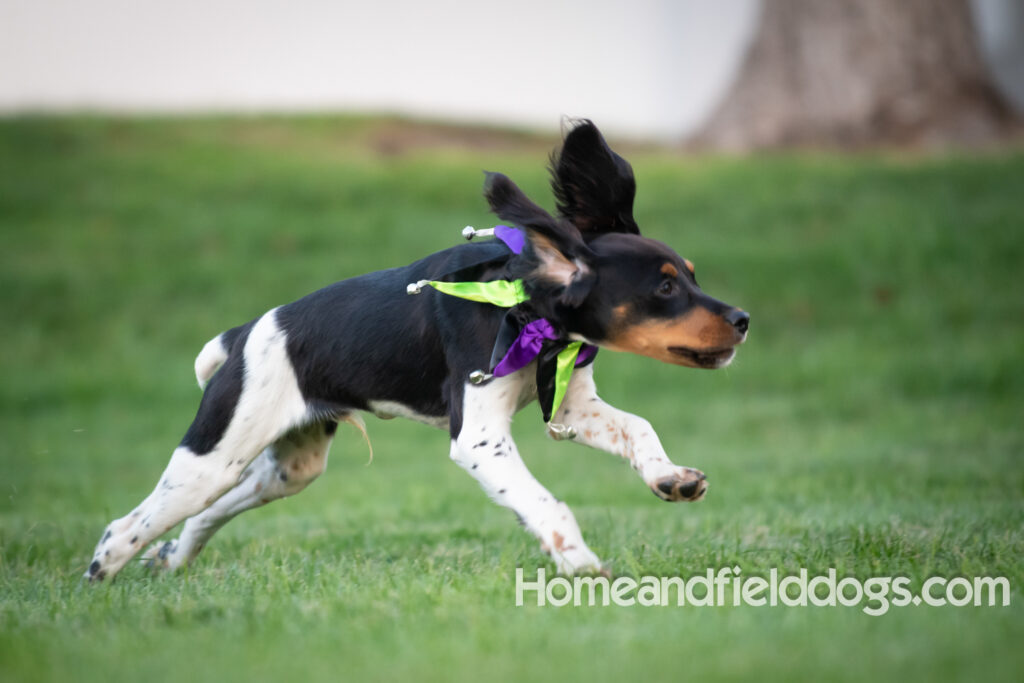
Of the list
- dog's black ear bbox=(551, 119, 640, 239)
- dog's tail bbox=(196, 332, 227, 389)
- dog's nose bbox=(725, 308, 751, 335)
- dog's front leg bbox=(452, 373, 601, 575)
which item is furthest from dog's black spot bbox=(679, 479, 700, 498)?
dog's tail bbox=(196, 332, 227, 389)

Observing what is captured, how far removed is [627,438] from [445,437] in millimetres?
8187

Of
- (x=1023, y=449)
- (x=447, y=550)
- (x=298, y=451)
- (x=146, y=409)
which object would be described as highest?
(x=298, y=451)

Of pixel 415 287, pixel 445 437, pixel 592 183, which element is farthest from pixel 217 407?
pixel 445 437

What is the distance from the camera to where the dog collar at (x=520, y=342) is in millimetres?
4320

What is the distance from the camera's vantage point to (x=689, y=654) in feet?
10.3

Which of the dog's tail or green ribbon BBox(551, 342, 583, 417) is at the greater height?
green ribbon BBox(551, 342, 583, 417)

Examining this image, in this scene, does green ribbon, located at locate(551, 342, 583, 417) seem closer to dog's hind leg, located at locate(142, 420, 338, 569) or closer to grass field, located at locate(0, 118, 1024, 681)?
grass field, located at locate(0, 118, 1024, 681)

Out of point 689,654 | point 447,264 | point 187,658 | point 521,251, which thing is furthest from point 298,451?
point 689,654

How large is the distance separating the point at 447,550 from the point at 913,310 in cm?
1002

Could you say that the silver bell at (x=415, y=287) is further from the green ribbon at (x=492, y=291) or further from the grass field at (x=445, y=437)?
A: the grass field at (x=445, y=437)

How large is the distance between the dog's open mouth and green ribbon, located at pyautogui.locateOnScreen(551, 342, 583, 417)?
1.39ft

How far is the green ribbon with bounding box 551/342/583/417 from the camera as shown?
4.42m

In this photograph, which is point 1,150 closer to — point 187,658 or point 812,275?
point 812,275

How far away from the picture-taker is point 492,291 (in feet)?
14.3
